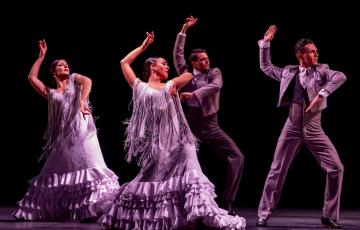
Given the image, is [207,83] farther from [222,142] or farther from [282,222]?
[282,222]

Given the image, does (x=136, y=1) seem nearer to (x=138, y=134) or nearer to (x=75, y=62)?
(x=75, y=62)

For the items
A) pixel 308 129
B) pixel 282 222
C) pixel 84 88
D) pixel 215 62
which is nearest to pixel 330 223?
pixel 282 222

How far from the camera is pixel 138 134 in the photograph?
4.89 metres

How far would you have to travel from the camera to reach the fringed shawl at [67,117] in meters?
5.75

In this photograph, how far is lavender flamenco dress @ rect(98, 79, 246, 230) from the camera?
4539mm

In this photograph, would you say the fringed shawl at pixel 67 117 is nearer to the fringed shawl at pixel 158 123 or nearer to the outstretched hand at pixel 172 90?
the fringed shawl at pixel 158 123

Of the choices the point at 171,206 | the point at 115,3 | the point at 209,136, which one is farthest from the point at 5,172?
the point at 171,206

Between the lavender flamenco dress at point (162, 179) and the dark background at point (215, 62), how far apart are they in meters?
2.47

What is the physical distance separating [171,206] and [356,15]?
10.6ft

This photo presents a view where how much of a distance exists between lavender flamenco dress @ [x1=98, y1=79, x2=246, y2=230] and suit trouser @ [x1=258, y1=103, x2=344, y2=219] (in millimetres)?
572

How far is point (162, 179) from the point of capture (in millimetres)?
4742

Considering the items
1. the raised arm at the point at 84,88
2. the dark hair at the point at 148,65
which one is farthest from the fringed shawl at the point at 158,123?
the raised arm at the point at 84,88

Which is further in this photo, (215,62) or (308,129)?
(215,62)

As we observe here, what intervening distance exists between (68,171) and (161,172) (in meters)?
1.22
